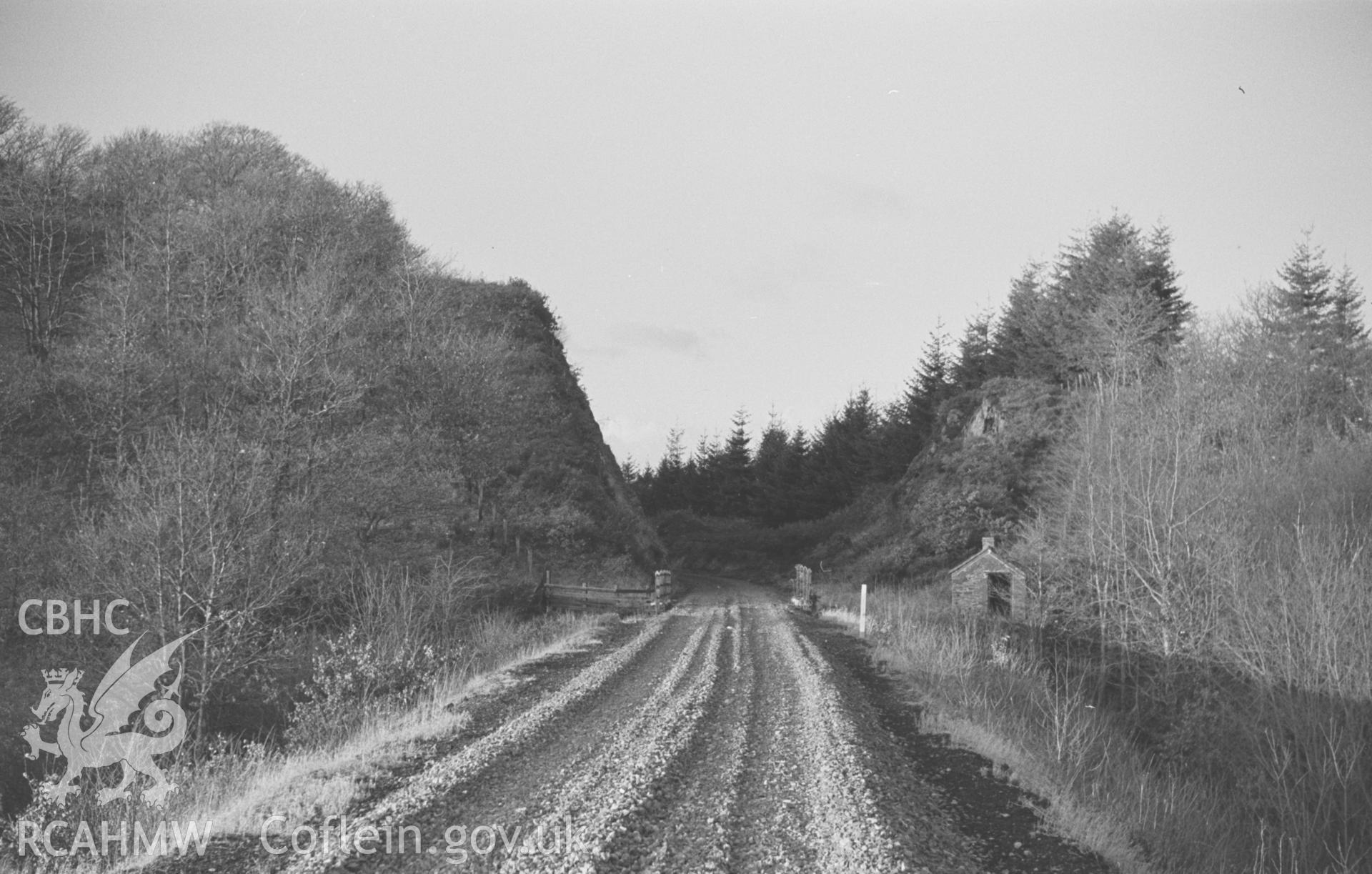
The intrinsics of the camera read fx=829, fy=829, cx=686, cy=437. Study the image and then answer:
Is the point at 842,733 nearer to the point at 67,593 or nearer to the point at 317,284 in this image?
the point at 67,593

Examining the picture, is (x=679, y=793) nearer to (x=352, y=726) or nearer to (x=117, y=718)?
(x=352, y=726)

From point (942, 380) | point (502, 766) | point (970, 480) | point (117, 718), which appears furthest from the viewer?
point (942, 380)

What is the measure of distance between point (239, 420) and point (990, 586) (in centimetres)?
2538

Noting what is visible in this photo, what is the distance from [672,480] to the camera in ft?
289

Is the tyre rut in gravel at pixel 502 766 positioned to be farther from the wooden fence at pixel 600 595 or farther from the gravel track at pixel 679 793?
the wooden fence at pixel 600 595

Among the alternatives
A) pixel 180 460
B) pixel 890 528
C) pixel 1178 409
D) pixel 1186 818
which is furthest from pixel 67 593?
pixel 890 528

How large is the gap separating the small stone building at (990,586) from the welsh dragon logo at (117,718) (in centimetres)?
2429

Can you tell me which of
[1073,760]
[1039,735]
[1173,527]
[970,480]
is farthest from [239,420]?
[970,480]

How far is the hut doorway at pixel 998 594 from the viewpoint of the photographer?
3052cm

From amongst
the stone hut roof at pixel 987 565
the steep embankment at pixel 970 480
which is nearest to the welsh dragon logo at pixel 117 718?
the stone hut roof at pixel 987 565

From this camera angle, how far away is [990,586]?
30641 millimetres

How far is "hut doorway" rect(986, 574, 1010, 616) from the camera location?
100 ft

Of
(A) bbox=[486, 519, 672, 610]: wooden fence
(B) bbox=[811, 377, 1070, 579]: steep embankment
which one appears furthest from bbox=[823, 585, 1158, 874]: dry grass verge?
(B) bbox=[811, 377, 1070, 579]: steep embankment

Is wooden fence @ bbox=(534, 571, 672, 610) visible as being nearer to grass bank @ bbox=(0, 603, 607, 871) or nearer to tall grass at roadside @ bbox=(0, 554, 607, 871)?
tall grass at roadside @ bbox=(0, 554, 607, 871)
